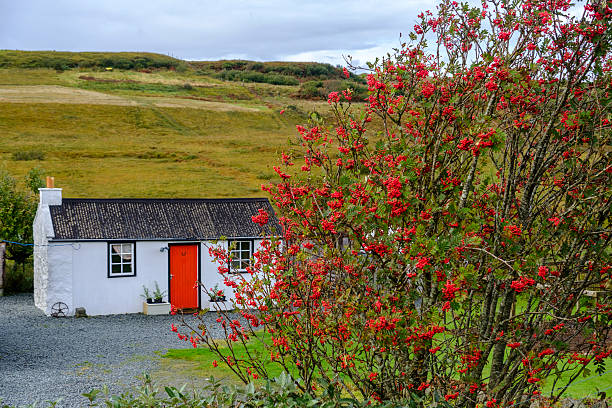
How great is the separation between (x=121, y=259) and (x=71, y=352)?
5570mm

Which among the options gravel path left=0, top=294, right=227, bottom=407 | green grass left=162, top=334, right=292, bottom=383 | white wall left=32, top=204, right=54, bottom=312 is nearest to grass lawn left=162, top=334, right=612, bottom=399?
green grass left=162, top=334, right=292, bottom=383

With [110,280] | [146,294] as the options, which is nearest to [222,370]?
[146,294]

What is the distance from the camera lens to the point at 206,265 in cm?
2172

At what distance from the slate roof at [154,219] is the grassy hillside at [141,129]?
18357mm

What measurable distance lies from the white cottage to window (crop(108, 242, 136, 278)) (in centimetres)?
3

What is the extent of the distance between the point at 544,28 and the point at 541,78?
0.44 metres

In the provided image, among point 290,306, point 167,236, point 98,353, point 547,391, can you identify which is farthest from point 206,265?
point 290,306

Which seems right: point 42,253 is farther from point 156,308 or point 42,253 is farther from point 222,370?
point 222,370

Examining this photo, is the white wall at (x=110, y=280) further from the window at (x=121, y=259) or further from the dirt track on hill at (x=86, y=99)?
the dirt track on hill at (x=86, y=99)

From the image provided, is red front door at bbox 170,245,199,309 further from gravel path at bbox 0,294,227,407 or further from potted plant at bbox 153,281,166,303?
gravel path at bbox 0,294,227,407

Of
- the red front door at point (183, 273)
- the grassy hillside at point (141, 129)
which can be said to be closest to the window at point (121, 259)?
the red front door at point (183, 273)

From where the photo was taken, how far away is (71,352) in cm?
1555

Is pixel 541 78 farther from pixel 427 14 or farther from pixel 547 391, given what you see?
pixel 547 391

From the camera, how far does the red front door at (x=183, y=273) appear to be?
70.1ft
